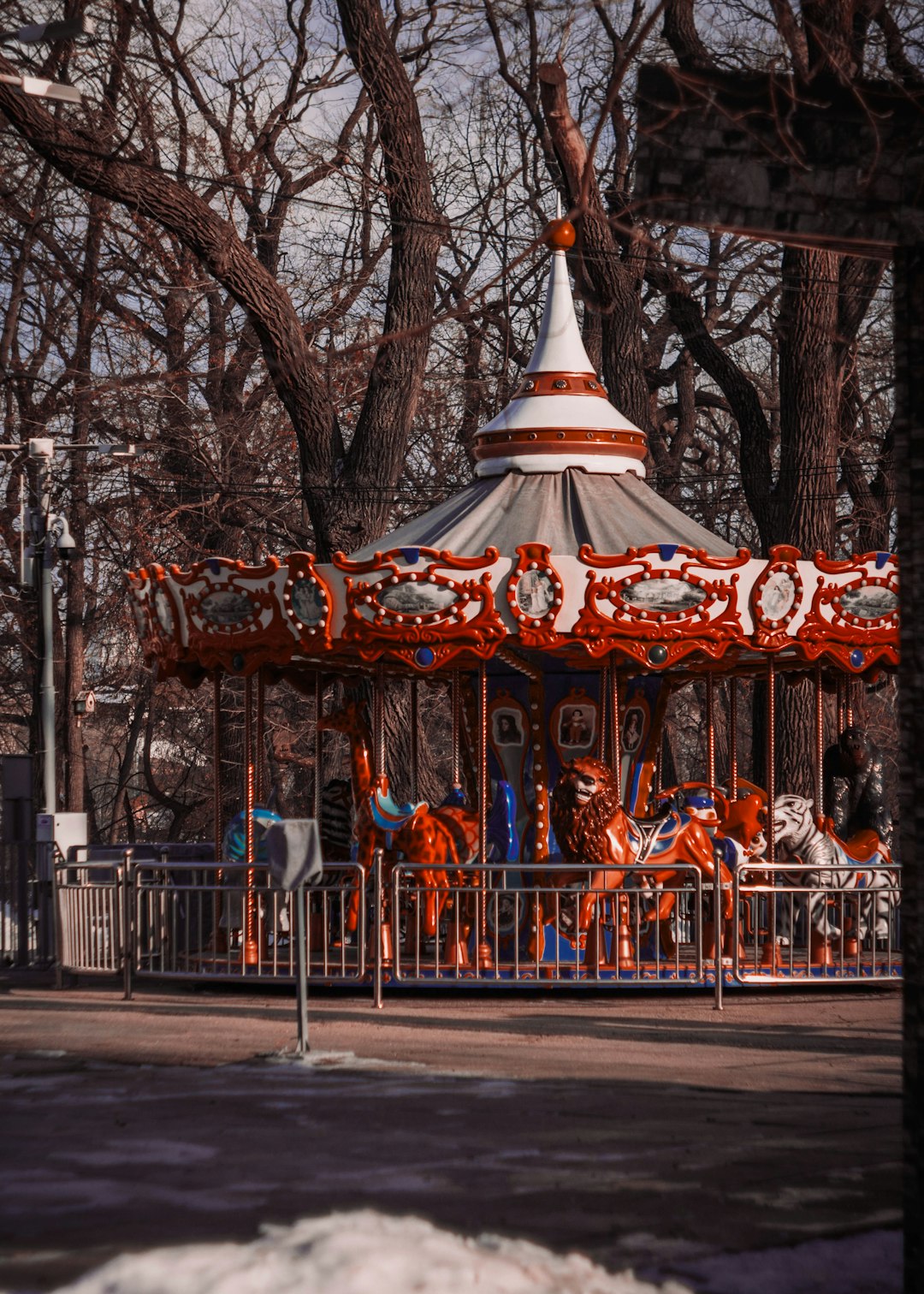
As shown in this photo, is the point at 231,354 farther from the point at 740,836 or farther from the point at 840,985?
the point at 840,985

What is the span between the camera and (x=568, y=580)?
50.4 ft

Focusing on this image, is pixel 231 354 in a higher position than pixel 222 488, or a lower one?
higher

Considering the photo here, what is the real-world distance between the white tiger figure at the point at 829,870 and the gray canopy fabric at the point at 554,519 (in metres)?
2.66

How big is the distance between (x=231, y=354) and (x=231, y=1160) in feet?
82.6

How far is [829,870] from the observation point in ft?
48.6

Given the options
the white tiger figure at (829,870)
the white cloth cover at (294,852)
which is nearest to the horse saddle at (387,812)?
the white tiger figure at (829,870)

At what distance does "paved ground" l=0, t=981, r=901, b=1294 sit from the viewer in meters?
6.86

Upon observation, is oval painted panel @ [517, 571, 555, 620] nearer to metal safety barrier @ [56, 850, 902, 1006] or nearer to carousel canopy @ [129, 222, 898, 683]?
carousel canopy @ [129, 222, 898, 683]

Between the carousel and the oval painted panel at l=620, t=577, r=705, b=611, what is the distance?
2cm

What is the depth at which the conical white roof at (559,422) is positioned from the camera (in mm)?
18125

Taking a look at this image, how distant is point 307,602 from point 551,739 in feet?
10.4

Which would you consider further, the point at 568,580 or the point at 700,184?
the point at 568,580

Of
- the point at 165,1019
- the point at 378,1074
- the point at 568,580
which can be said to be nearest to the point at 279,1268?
the point at 378,1074

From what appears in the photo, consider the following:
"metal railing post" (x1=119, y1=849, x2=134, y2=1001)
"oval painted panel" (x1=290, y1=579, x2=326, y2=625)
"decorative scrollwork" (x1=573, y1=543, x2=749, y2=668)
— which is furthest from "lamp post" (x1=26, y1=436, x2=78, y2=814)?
"decorative scrollwork" (x1=573, y1=543, x2=749, y2=668)
